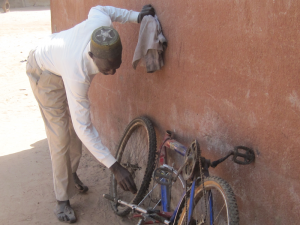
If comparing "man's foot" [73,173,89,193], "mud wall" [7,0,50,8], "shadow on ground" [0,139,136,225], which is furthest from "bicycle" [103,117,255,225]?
"mud wall" [7,0,50,8]

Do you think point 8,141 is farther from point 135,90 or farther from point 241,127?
point 241,127

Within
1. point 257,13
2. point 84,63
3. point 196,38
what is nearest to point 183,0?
point 196,38

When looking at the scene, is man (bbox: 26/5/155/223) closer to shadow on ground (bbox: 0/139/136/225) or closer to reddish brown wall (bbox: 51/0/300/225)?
shadow on ground (bbox: 0/139/136/225)

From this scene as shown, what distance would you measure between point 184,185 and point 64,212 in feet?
5.10

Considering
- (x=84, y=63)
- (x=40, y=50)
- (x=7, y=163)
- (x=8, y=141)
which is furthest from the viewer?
(x=8, y=141)

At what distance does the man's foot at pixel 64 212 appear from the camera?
313 cm

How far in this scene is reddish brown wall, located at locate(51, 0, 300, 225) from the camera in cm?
169

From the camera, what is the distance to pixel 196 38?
2.28 meters

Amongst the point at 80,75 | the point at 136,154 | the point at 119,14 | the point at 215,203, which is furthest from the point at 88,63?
Result: the point at 215,203

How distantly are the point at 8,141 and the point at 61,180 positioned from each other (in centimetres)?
232

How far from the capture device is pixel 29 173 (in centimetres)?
407

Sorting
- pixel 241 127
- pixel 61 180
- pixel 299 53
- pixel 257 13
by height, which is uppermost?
pixel 257 13

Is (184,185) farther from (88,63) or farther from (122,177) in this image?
(88,63)

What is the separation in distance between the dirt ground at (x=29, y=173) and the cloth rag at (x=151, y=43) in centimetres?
166
